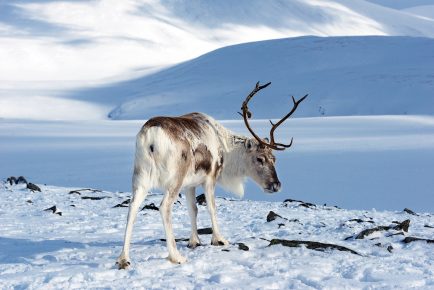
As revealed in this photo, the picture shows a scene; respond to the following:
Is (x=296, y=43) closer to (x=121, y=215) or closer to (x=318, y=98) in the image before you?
(x=318, y=98)

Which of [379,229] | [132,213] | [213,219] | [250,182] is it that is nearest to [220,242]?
[213,219]

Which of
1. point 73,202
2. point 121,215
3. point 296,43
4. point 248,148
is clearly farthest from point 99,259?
point 296,43

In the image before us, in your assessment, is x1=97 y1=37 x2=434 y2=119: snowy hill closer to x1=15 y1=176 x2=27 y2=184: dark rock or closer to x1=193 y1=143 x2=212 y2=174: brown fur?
x1=15 y1=176 x2=27 y2=184: dark rock

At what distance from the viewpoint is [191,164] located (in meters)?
7.31

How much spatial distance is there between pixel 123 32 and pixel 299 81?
8587 centimetres

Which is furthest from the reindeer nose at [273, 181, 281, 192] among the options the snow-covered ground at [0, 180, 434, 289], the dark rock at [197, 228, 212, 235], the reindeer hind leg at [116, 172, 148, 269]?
the reindeer hind leg at [116, 172, 148, 269]

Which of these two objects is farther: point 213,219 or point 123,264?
point 213,219

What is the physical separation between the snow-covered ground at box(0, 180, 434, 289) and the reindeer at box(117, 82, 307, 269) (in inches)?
16.2

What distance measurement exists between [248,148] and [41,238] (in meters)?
Answer: 2.88

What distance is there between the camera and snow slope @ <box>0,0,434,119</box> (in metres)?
72.1

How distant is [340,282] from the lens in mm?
6074

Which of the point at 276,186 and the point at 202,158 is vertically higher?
the point at 202,158

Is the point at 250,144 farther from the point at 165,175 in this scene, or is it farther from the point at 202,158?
the point at 165,175

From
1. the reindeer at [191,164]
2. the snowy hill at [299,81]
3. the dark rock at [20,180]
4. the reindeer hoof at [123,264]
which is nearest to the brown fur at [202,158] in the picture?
the reindeer at [191,164]
